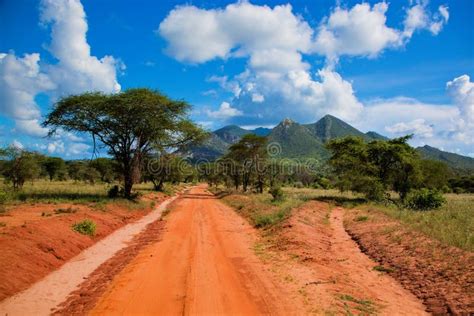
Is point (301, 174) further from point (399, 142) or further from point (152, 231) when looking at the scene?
point (152, 231)

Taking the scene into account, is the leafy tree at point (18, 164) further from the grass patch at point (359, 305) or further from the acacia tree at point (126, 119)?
the grass patch at point (359, 305)

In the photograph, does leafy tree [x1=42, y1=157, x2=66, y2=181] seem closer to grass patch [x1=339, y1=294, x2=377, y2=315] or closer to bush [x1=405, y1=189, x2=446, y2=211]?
bush [x1=405, y1=189, x2=446, y2=211]

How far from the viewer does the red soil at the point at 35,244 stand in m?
9.70

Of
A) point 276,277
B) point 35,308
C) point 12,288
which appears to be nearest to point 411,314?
point 276,277

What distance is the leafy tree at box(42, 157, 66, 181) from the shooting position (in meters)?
81.9

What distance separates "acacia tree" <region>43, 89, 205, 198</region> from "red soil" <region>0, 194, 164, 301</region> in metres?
12.1

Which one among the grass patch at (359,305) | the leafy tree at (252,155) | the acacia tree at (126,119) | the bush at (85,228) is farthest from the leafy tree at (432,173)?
the grass patch at (359,305)

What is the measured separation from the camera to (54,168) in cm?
8244

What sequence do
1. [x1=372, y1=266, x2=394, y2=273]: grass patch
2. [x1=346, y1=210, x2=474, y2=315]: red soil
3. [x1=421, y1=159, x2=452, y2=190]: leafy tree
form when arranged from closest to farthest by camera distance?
[x1=346, y1=210, x2=474, y2=315]: red soil
[x1=372, y1=266, x2=394, y2=273]: grass patch
[x1=421, y1=159, x2=452, y2=190]: leafy tree

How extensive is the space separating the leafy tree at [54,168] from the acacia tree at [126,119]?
5685cm

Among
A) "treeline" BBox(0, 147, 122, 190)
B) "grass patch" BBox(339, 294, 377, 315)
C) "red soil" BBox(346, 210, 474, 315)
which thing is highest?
"treeline" BBox(0, 147, 122, 190)

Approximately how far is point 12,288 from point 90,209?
13.8 meters

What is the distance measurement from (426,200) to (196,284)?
2444 centimetres

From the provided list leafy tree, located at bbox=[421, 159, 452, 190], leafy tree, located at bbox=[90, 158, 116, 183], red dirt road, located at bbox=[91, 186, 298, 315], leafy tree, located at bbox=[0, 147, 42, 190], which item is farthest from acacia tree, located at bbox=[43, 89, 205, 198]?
leafy tree, located at bbox=[90, 158, 116, 183]
